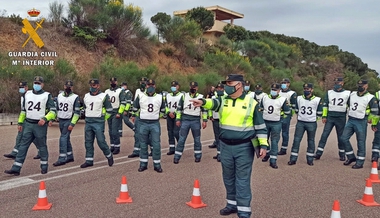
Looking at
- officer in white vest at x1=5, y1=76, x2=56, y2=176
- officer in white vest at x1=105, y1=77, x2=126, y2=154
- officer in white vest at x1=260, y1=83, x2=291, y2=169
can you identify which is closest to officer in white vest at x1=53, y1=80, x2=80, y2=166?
officer in white vest at x1=5, y1=76, x2=56, y2=176

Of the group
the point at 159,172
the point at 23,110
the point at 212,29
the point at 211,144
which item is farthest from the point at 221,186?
the point at 212,29

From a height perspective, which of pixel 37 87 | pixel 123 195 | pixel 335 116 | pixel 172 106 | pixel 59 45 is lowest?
pixel 123 195

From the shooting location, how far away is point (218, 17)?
55.4m

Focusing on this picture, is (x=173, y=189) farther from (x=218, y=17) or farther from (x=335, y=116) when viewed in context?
(x=218, y=17)

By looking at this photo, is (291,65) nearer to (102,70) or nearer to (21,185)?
(102,70)

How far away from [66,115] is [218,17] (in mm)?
48700

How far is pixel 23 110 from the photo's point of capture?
8.15 meters

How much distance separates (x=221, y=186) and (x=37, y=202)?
138 inches

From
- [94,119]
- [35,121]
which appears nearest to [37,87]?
[35,121]

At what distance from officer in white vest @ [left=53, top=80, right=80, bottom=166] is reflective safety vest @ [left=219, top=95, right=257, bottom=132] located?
15.8 ft

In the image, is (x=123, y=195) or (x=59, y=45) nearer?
(x=123, y=195)

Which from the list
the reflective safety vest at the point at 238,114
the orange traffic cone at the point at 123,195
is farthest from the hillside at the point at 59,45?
the reflective safety vest at the point at 238,114

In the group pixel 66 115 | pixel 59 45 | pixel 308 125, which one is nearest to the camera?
pixel 66 115

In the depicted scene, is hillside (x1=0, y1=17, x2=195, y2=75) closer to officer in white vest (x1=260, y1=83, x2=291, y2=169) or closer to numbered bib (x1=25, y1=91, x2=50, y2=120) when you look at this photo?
numbered bib (x1=25, y1=91, x2=50, y2=120)
